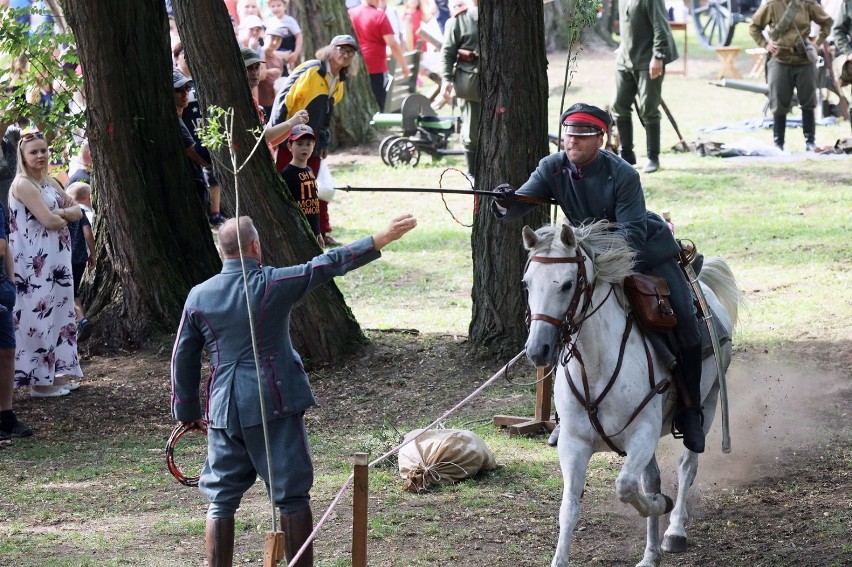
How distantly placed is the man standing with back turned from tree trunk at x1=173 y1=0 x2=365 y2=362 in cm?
686

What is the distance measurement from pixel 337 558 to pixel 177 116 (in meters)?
5.67

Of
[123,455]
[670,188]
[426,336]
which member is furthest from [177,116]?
[670,188]

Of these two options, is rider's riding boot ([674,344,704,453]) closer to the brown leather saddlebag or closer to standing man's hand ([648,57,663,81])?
the brown leather saddlebag

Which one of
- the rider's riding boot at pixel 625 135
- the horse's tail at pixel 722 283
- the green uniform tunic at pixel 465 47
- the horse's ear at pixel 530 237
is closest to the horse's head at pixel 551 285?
the horse's ear at pixel 530 237

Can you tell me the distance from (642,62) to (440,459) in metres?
9.54

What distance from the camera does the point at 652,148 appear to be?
1620 centimetres

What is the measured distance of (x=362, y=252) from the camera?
5180 millimetres

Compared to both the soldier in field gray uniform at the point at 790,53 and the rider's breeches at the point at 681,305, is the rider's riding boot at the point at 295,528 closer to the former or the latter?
the rider's breeches at the point at 681,305

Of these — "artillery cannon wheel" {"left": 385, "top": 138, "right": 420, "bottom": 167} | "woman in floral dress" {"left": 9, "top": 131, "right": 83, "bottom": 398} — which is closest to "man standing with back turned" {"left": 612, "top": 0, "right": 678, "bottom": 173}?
"artillery cannon wheel" {"left": 385, "top": 138, "right": 420, "bottom": 167}

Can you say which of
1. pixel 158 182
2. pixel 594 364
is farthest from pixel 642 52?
pixel 594 364

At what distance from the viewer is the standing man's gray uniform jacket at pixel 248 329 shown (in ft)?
17.1

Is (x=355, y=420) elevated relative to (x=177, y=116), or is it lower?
lower

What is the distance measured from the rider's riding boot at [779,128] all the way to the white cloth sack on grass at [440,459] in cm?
1106

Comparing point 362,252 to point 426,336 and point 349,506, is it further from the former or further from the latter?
Answer: point 426,336
